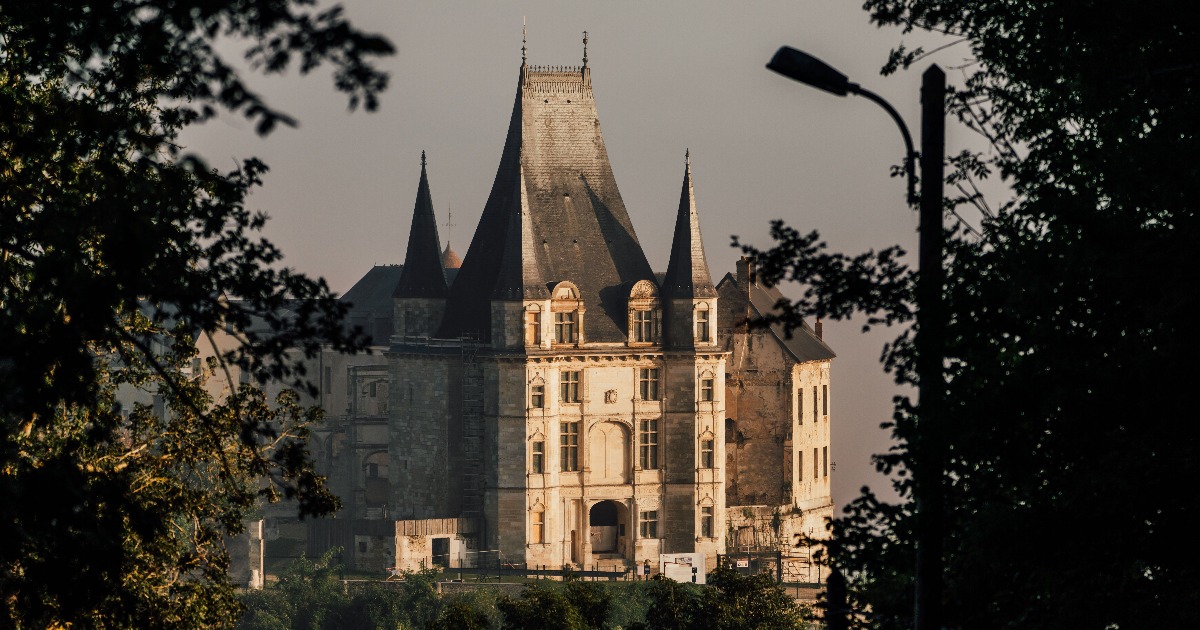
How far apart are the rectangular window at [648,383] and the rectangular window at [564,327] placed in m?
3.64

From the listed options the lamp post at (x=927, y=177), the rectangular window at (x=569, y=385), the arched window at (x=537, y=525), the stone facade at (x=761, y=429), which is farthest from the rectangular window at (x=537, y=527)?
the lamp post at (x=927, y=177)

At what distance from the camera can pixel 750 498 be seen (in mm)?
100250

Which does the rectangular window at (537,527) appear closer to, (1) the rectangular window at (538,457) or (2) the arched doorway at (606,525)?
(1) the rectangular window at (538,457)

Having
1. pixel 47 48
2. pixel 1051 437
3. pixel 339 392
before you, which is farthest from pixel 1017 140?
pixel 339 392

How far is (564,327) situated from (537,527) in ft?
27.4

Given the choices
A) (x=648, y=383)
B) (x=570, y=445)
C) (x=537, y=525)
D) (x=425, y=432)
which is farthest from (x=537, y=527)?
(x=648, y=383)

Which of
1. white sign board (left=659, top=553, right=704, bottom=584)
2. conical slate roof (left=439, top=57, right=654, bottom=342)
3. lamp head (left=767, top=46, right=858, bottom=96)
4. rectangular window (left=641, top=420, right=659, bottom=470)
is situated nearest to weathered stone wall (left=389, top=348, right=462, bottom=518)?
conical slate roof (left=439, top=57, right=654, bottom=342)

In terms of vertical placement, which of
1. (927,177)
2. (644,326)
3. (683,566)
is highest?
(644,326)

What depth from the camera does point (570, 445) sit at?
9438cm

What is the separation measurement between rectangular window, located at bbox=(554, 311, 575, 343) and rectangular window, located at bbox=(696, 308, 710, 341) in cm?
568

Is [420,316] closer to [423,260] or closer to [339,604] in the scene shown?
[423,260]

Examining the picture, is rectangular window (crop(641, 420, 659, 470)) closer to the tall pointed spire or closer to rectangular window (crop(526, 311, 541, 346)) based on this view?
rectangular window (crop(526, 311, 541, 346))

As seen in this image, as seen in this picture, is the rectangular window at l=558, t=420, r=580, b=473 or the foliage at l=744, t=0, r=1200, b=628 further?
the rectangular window at l=558, t=420, r=580, b=473

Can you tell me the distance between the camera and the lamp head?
16.2 m
